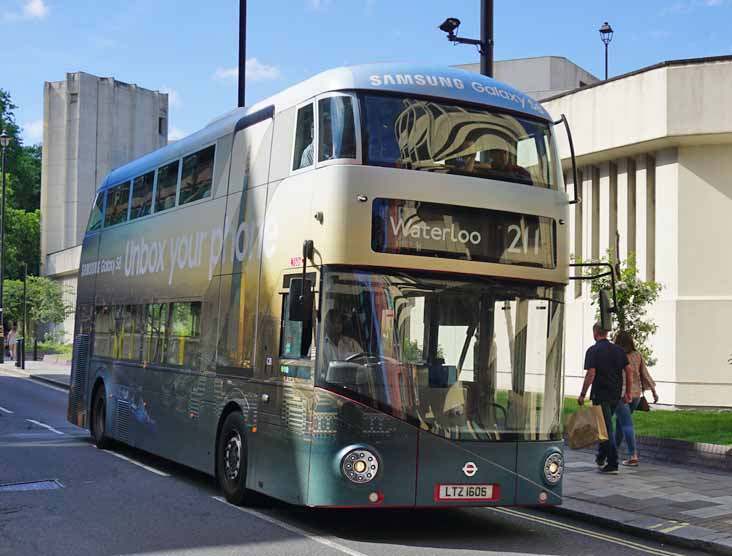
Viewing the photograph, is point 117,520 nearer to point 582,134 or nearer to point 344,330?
point 344,330

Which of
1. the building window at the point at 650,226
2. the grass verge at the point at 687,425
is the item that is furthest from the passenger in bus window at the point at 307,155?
the building window at the point at 650,226

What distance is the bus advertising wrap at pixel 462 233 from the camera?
8.80 m

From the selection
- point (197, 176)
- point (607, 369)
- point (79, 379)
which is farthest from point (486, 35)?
point (79, 379)

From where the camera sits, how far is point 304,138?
379 inches

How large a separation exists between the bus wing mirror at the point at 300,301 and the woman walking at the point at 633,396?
20.3ft

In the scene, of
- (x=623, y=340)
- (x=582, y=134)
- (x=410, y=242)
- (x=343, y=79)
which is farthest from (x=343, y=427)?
(x=582, y=134)

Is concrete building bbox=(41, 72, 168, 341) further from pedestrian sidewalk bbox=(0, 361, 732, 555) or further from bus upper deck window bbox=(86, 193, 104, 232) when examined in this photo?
pedestrian sidewalk bbox=(0, 361, 732, 555)

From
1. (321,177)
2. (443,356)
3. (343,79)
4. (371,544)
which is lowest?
(371,544)

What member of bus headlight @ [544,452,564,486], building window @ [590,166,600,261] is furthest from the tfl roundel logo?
building window @ [590,166,600,261]

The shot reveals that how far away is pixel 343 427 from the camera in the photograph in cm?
859

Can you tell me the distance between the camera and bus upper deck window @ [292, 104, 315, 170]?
372 inches

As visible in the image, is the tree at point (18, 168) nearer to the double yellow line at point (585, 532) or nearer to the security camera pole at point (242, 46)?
the security camera pole at point (242, 46)

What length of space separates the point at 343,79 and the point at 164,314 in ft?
16.4

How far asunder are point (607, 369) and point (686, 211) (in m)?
8.91
